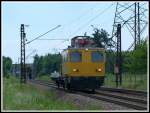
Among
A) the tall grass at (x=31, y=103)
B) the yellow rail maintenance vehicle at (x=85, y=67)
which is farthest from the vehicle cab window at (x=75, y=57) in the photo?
the tall grass at (x=31, y=103)

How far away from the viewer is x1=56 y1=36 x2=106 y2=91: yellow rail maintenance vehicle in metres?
Answer: 33.2

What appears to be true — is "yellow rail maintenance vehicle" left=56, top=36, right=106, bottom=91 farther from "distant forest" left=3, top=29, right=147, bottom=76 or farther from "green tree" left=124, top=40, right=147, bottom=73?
"green tree" left=124, top=40, right=147, bottom=73

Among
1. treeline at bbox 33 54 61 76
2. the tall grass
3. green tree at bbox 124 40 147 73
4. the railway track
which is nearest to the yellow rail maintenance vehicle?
the railway track

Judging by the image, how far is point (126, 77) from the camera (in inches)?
2581

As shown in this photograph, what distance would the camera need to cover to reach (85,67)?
33562mm

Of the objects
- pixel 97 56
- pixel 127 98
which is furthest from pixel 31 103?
pixel 97 56

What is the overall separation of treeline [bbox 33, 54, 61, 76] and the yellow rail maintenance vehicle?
43.9 meters

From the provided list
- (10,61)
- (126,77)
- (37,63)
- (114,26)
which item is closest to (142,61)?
(114,26)

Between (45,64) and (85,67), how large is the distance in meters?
66.9

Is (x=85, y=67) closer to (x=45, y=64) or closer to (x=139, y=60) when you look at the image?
(x=139, y=60)

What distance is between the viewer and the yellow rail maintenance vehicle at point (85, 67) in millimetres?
33250

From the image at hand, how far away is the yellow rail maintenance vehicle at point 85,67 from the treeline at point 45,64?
144 ft

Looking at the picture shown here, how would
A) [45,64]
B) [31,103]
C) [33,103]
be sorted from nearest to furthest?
[31,103] → [33,103] → [45,64]

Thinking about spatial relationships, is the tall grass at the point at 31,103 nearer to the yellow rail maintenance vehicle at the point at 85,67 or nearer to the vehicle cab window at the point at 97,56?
the yellow rail maintenance vehicle at the point at 85,67
